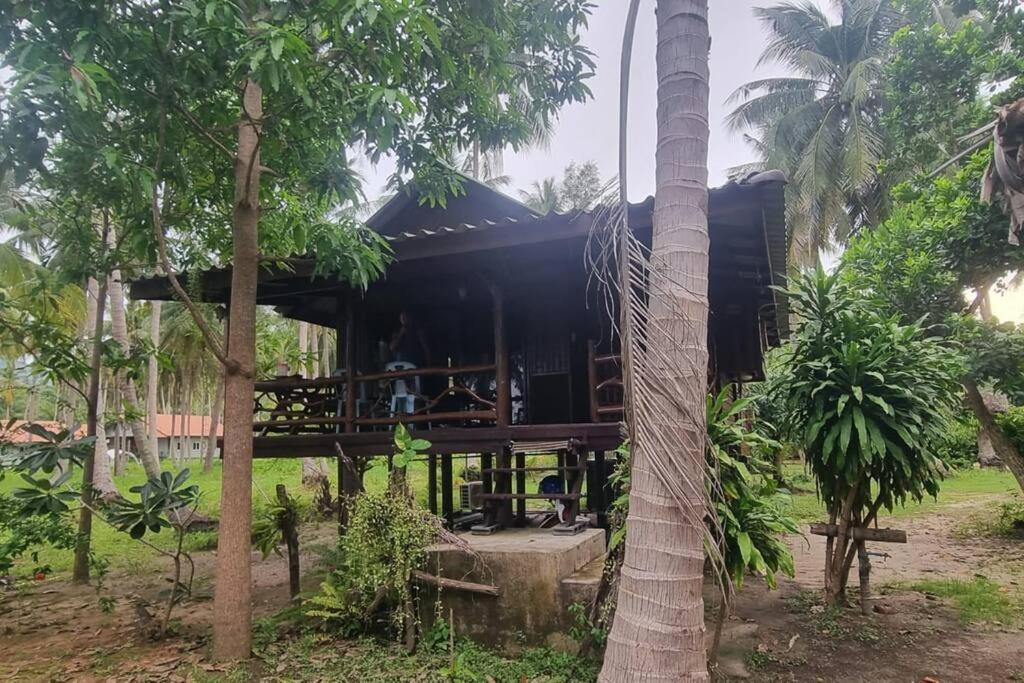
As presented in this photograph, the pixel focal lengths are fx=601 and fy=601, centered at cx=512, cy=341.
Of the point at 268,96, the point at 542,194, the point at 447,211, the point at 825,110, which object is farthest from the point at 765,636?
the point at 542,194

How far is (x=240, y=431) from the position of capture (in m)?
5.20

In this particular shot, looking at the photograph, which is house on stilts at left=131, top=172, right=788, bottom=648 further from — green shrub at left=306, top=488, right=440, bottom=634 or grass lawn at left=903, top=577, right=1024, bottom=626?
grass lawn at left=903, top=577, right=1024, bottom=626

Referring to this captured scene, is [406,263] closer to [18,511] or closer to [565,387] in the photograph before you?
[565,387]

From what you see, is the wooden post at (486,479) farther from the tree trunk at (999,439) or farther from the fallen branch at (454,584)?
the tree trunk at (999,439)

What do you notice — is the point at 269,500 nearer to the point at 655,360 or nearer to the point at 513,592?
the point at 513,592

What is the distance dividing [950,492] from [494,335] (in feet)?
49.4

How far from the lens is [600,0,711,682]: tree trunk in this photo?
271 cm

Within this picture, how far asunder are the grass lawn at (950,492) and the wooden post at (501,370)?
24.6ft

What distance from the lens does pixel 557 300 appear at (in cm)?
802

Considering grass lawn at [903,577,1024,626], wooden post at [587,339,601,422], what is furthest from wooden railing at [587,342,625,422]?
grass lawn at [903,577,1024,626]

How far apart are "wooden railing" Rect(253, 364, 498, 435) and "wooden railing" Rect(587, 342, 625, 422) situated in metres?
1.28

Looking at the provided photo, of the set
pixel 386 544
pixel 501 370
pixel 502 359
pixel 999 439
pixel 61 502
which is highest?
pixel 502 359

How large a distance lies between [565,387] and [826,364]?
10.6 ft

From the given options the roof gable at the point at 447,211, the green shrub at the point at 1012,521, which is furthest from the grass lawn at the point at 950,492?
the roof gable at the point at 447,211
